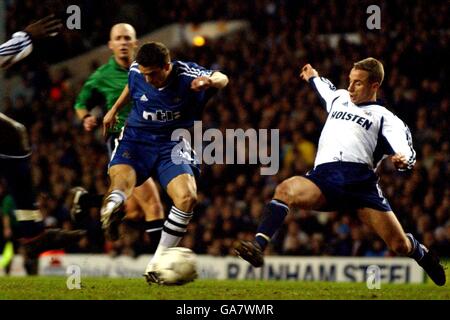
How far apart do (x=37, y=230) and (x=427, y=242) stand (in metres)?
7.82

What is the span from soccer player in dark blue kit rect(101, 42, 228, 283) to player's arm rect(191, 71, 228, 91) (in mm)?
12

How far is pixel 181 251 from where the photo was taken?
8.62 metres

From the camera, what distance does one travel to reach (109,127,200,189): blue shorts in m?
9.22

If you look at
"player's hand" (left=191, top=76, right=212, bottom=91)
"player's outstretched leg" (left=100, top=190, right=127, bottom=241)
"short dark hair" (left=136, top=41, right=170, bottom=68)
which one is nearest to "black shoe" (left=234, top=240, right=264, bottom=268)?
"player's outstretched leg" (left=100, top=190, right=127, bottom=241)

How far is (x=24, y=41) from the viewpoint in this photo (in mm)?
8484

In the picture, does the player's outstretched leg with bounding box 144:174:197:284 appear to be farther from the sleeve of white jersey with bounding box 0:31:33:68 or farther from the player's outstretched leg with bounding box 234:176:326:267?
the sleeve of white jersey with bounding box 0:31:33:68

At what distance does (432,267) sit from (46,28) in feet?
14.1

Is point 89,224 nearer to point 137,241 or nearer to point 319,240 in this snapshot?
point 137,241

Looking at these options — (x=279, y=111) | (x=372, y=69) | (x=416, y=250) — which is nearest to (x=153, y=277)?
(x=416, y=250)

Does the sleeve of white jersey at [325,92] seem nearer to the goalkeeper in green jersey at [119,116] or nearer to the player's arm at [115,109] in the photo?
the player's arm at [115,109]

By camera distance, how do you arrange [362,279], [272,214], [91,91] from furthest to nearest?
[362,279] < [91,91] < [272,214]

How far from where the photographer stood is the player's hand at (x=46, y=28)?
27.2 ft

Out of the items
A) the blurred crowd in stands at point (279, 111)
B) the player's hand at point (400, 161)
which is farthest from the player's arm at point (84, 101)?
the blurred crowd in stands at point (279, 111)
